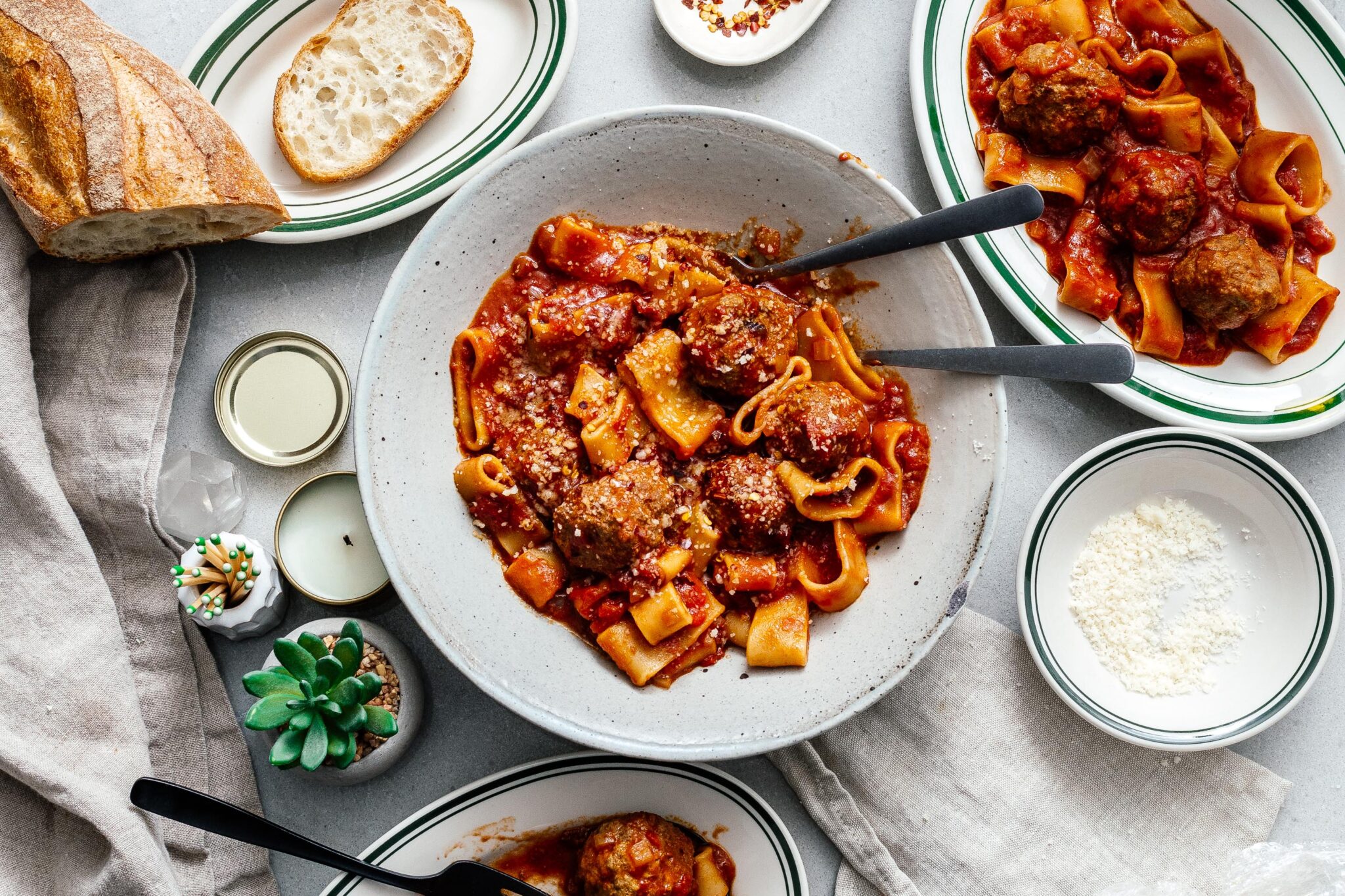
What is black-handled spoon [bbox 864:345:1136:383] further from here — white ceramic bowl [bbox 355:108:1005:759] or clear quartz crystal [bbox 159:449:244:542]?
clear quartz crystal [bbox 159:449:244:542]

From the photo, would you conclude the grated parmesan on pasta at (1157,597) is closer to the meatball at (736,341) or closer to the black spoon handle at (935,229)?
the black spoon handle at (935,229)

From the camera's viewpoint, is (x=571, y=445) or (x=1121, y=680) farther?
(x=1121, y=680)

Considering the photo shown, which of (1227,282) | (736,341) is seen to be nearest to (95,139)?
(736,341)

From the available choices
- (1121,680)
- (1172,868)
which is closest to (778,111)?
(1121,680)

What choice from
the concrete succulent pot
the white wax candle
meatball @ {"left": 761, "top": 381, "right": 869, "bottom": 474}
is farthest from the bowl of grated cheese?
the white wax candle

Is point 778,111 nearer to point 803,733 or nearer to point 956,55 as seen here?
point 956,55
